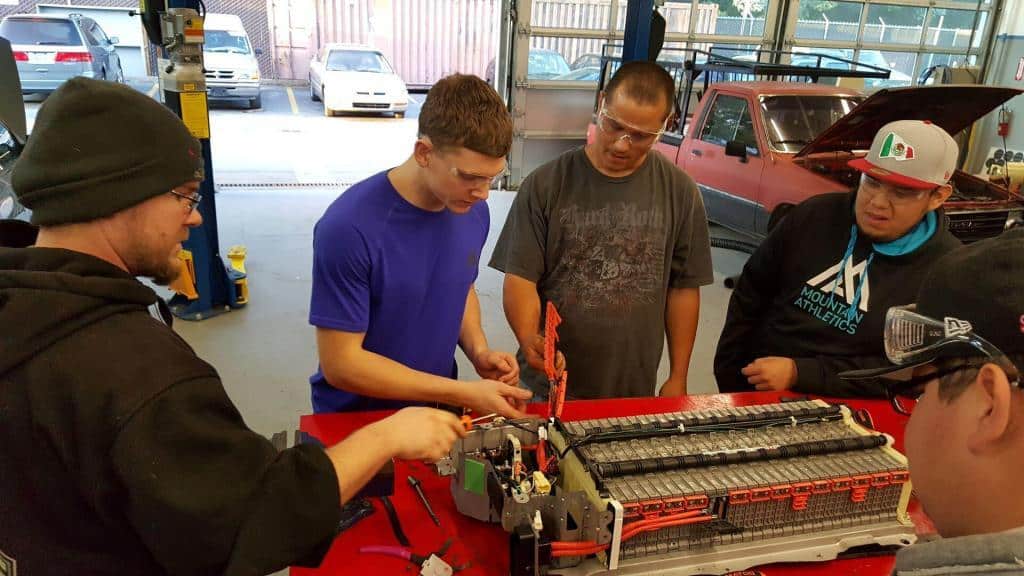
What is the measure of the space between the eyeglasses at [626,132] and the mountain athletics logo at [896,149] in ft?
2.30

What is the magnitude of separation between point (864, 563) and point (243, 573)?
1278 millimetres

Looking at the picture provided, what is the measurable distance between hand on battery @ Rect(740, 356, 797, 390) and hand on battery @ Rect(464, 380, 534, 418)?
84 centimetres

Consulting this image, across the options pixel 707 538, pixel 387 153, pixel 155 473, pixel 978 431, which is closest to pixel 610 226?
pixel 707 538

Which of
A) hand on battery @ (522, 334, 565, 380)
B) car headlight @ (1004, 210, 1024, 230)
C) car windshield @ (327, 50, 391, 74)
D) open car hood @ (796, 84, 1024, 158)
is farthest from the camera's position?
car windshield @ (327, 50, 391, 74)

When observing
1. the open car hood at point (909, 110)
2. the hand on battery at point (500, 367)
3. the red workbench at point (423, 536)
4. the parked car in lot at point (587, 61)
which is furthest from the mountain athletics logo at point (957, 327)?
the parked car in lot at point (587, 61)

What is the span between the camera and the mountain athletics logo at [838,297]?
2.17m

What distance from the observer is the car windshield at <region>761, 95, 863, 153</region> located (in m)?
5.92

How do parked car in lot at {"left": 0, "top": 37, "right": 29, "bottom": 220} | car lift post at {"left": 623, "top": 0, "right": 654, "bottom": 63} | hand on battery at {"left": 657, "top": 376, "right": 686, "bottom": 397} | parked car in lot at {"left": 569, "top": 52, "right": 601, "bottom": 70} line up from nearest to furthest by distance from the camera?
hand on battery at {"left": 657, "top": 376, "right": 686, "bottom": 397}
parked car in lot at {"left": 0, "top": 37, "right": 29, "bottom": 220}
car lift post at {"left": 623, "top": 0, "right": 654, "bottom": 63}
parked car in lot at {"left": 569, "top": 52, "right": 601, "bottom": 70}

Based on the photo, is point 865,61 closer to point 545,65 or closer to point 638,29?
point 545,65

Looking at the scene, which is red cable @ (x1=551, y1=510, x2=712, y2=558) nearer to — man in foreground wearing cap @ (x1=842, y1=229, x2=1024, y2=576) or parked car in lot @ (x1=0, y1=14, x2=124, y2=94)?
man in foreground wearing cap @ (x1=842, y1=229, x2=1024, y2=576)

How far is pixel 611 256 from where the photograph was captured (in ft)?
7.55

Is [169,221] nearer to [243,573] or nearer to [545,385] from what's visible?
[243,573]

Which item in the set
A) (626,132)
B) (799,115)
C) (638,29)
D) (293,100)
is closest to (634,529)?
(626,132)

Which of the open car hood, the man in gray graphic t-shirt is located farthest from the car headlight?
the man in gray graphic t-shirt
